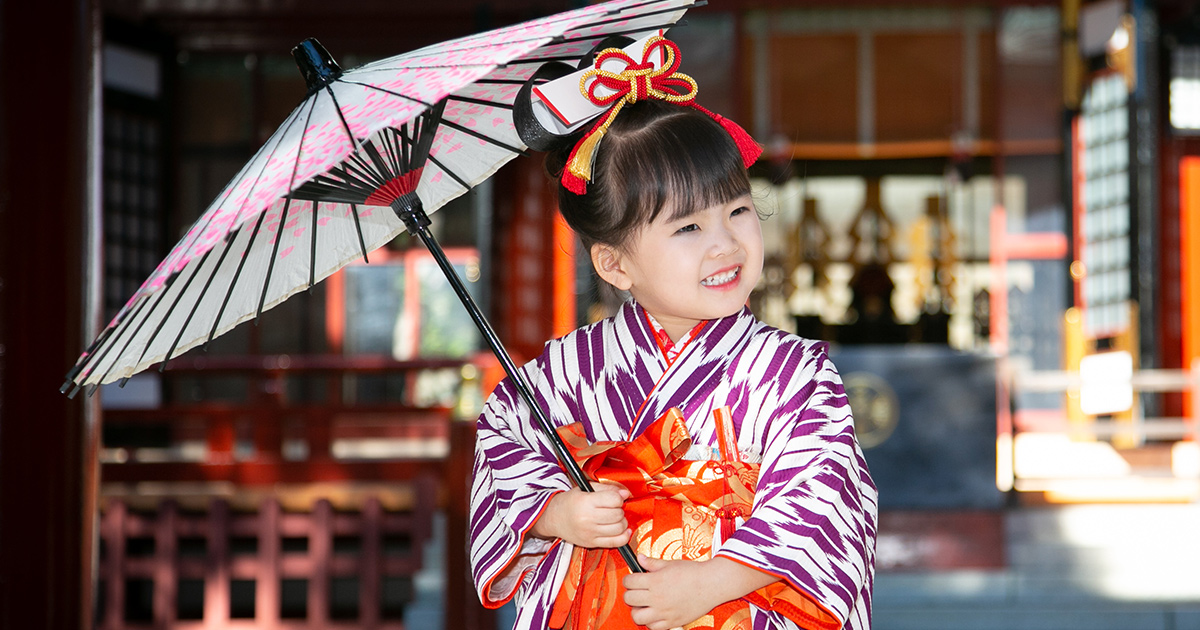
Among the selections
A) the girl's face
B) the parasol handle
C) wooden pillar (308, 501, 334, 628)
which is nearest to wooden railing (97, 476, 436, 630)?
wooden pillar (308, 501, 334, 628)

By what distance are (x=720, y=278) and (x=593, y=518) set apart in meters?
0.39

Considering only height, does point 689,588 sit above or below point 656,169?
below

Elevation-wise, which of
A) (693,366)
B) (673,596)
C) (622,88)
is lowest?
(673,596)

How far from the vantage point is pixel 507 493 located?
145 centimetres

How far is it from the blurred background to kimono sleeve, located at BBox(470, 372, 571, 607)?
412 millimetres

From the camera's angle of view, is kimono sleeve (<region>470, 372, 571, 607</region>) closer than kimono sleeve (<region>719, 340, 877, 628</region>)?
No

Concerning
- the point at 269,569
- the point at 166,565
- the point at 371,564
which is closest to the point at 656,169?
the point at 371,564

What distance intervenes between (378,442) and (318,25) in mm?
3593

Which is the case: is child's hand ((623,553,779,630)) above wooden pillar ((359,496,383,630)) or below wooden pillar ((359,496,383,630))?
above

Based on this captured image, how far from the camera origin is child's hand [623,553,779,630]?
127 centimetres

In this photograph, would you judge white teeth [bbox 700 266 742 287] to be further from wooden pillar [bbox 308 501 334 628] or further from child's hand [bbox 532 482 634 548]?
wooden pillar [bbox 308 501 334 628]

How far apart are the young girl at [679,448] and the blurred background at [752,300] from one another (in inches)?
9.7

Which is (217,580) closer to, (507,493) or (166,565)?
(166,565)

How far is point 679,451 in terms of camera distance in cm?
139
